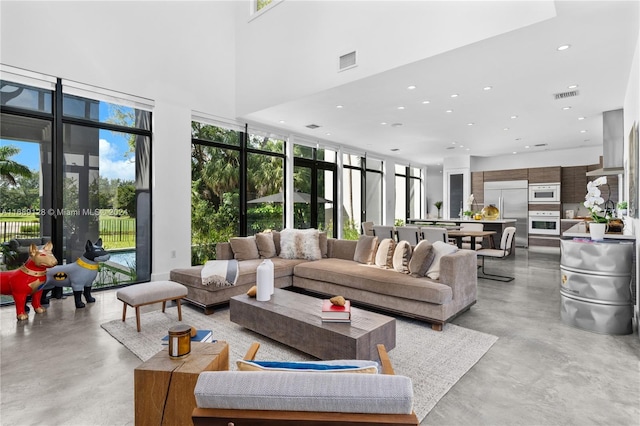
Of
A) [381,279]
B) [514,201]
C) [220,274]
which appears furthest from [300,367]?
[514,201]

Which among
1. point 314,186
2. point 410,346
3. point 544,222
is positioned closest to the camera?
point 410,346

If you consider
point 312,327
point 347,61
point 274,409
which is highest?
point 347,61

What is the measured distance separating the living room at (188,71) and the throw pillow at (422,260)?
0.65 metres

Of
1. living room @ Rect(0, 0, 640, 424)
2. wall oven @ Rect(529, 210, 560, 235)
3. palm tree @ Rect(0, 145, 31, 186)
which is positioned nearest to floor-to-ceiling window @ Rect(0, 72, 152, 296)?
palm tree @ Rect(0, 145, 31, 186)

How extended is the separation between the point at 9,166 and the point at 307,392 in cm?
514

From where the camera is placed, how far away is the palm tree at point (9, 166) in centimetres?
416

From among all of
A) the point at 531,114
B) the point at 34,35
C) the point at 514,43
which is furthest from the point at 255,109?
the point at 531,114

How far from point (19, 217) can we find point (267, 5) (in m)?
4.97

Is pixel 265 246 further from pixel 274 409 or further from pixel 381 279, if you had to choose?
pixel 274 409

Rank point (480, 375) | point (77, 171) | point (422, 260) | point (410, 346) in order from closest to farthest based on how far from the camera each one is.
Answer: point (480, 375)
point (410, 346)
point (422, 260)
point (77, 171)

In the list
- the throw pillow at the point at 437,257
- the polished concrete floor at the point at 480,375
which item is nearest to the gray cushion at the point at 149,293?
the polished concrete floor at the point at 480,375

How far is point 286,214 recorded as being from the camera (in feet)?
25.0

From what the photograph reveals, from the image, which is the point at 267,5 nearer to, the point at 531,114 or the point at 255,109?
the point at 255,109

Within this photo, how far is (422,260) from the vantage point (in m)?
3.60
